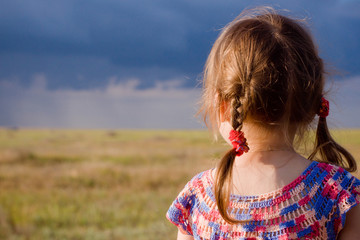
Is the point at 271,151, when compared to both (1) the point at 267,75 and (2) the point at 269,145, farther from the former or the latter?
(1) the point at 267,75

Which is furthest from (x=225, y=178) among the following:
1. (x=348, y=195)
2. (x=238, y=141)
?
(x=348, y=195)

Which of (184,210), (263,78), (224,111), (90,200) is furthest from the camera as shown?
(90,200)

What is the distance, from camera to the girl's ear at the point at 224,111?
1752 millimetres

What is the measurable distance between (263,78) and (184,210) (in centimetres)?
81

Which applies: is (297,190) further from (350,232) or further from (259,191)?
(350,232)

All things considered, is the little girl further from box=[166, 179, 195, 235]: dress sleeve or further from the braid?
box=[166, 179, 195, 235]: dress sleeve

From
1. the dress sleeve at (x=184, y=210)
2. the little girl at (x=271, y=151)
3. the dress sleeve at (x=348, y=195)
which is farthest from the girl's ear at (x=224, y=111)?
the dress sleeve at (x=348, y=195)

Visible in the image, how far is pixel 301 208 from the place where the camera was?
5.56 ft

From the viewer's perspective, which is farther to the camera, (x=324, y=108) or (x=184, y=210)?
(x=184, y=210)

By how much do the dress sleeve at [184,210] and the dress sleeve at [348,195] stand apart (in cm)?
71

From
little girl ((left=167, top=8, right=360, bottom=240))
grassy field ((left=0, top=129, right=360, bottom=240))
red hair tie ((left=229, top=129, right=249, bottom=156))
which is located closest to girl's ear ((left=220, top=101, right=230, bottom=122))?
little girl ((left=167, top=8, right=360, bottom=240))

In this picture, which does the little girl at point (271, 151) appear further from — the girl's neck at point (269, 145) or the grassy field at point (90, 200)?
the grassy field at point (90, 200)

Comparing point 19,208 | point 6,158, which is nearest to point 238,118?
point 19,208

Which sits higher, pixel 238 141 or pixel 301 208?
pixel 238 141
